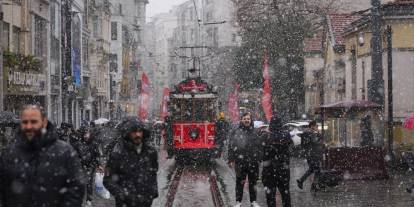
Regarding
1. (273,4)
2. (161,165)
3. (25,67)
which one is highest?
(273,4)

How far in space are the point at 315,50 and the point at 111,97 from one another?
2319cm

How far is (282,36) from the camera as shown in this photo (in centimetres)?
4431

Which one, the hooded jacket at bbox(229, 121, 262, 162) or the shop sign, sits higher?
the shop sign

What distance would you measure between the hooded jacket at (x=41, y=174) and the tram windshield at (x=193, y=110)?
2083cm

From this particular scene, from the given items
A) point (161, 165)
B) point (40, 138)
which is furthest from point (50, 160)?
point (161, 165)

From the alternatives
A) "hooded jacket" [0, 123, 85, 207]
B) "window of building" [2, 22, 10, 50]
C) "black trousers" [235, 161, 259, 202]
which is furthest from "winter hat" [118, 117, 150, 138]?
"window of building" [2, 22, 10, 50]

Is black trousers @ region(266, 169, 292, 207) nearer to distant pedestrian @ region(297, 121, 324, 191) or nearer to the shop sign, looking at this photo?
distant pedestrian @ region(297, 121, 324, 191)

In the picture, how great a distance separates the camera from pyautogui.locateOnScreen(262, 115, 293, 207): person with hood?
11656mm

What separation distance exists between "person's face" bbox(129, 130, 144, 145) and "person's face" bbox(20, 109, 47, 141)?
1.67 metres

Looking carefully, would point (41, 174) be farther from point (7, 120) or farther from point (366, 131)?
point (366, 131)

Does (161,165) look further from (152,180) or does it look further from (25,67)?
(152,180)

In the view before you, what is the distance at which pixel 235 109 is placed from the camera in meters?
40.1

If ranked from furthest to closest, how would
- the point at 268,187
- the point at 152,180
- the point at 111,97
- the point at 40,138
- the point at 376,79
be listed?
1. the point at 111,97
2. the point at 376,79
3. the point at 268,187
4. the point at 152,180
5. the point at 40,138

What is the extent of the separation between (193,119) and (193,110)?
0.34m
